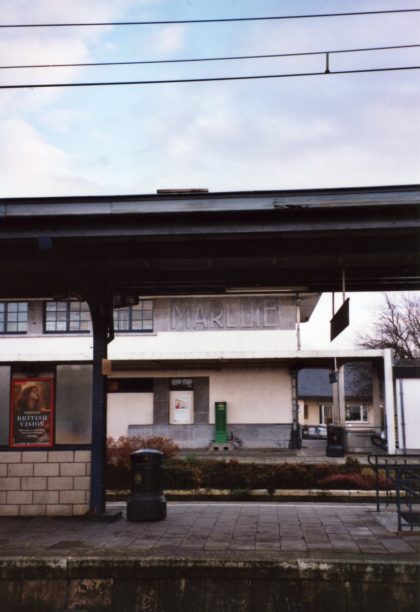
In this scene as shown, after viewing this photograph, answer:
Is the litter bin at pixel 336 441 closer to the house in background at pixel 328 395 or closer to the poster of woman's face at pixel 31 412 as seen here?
the poster of woman's face at pixel 31 412

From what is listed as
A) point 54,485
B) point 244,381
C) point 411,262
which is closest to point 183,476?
point 54,485

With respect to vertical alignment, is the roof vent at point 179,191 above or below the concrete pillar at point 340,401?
above

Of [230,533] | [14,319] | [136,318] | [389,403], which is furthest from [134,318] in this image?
[230,533]

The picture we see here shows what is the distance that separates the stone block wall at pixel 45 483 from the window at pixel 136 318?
62.6 feet

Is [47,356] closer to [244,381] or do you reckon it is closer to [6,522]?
[244,381]

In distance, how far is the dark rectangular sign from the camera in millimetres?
8844

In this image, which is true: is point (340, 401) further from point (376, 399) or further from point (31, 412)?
point (31, 412)

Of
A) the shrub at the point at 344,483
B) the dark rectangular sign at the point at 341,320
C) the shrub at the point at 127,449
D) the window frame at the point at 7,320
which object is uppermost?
the window frame at the point at 7,320

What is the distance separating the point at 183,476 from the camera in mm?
14008

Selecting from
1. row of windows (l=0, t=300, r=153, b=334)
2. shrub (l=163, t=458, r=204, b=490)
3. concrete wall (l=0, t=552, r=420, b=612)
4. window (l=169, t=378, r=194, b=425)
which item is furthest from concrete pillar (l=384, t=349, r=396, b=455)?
concrete wall (l=0, t=552, r=420, b=612)

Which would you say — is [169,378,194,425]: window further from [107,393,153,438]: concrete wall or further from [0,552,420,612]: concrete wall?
[0,552,420,612]: concrete wall

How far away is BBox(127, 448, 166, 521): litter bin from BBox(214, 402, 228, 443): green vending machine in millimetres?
18034

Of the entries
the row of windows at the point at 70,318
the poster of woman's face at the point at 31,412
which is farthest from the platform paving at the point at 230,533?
the row of windows at the point at 70,318

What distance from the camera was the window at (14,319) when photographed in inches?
1200
